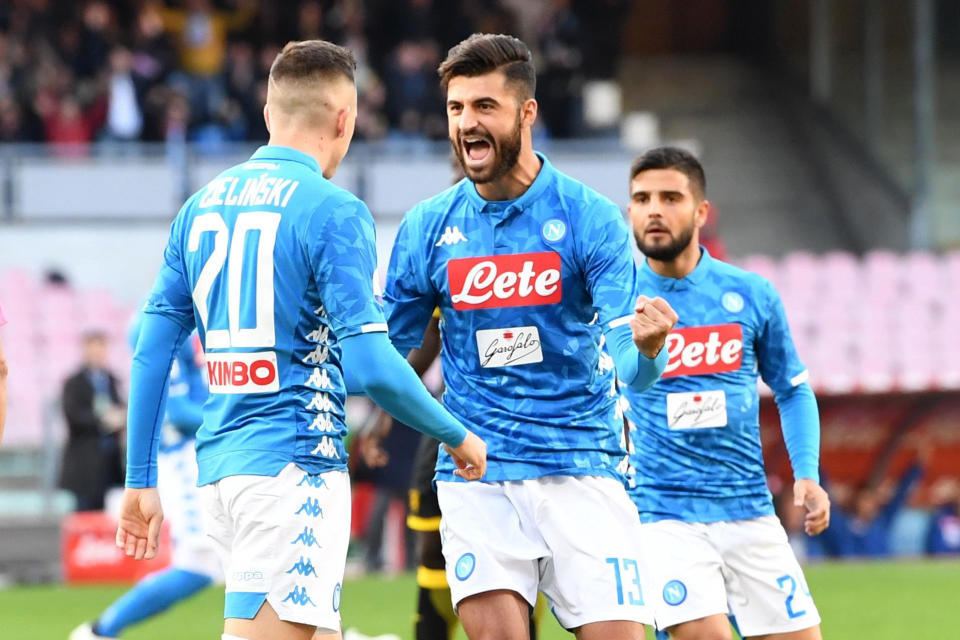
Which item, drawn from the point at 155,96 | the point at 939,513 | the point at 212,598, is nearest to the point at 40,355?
the point at 155,96

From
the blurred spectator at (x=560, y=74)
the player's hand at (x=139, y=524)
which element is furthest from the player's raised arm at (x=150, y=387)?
the blurred spectator at (x=560, y=74)

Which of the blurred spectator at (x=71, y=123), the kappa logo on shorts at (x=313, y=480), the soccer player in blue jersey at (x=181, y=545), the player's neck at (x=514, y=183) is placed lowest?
the soccer player in blue jersey at (x=181, y=545)

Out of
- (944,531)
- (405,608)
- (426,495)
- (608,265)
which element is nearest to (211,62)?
(405,608)

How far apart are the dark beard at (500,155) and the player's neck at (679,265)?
1348 millimetres

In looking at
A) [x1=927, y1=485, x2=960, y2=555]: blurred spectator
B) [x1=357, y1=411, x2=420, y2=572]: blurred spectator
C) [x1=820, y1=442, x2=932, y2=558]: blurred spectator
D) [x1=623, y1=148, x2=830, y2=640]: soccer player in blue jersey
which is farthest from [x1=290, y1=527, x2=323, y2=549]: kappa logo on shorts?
[x1=927, y1=485, x2=960, y2=555]: blurred spectator

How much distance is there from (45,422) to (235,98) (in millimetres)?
4455

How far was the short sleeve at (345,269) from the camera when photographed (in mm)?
4066

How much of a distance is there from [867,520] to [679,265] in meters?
10.2

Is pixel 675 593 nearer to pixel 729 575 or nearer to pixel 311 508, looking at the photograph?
pixel 729 575

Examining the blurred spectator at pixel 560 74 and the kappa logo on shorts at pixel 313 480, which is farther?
the blurred spectator at pixel 560 74

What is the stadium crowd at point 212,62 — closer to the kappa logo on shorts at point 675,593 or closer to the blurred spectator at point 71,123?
the blurred spectator at point 71,123

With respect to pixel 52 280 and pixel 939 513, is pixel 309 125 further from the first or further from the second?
pixel 939 513

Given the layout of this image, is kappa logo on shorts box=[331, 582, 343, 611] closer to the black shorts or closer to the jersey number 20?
the jersey number 20

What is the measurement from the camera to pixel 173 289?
172 inches
